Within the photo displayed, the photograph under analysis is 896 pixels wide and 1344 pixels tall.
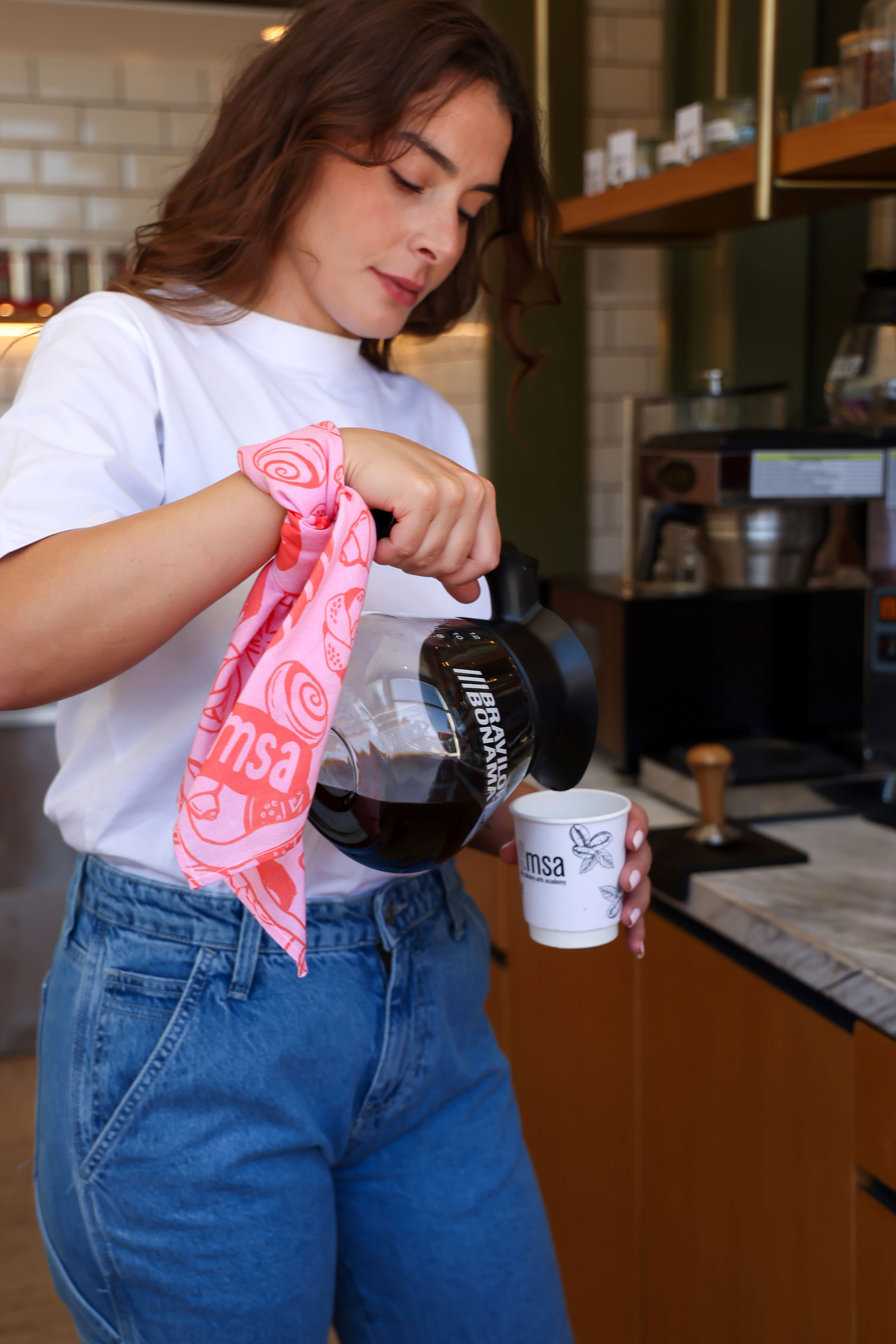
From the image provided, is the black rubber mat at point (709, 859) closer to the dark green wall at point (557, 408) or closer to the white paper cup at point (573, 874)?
the white paper cup at point (573, 874)

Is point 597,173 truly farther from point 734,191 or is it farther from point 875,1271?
point 875,1271

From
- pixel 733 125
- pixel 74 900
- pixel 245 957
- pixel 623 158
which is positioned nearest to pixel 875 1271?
pixel 245 957

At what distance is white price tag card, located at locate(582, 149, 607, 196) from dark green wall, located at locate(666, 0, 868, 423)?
0.41 meters

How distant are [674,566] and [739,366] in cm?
57

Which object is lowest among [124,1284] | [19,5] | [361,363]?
[124,1284]

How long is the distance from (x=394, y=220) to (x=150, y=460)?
276 millimetres

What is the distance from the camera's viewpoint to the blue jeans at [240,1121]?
895 mm

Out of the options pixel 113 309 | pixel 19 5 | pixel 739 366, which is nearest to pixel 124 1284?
pixel 113 309

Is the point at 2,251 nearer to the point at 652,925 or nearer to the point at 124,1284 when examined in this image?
the point at 652,925

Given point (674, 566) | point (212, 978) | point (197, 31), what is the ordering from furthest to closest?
point (197, 31)
point (674, 566)
point (212, 978)

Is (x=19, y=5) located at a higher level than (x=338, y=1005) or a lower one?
higher

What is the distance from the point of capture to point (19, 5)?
269cm

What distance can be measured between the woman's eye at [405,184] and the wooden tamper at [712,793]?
78 cm

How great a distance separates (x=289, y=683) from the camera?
2.24 ft
